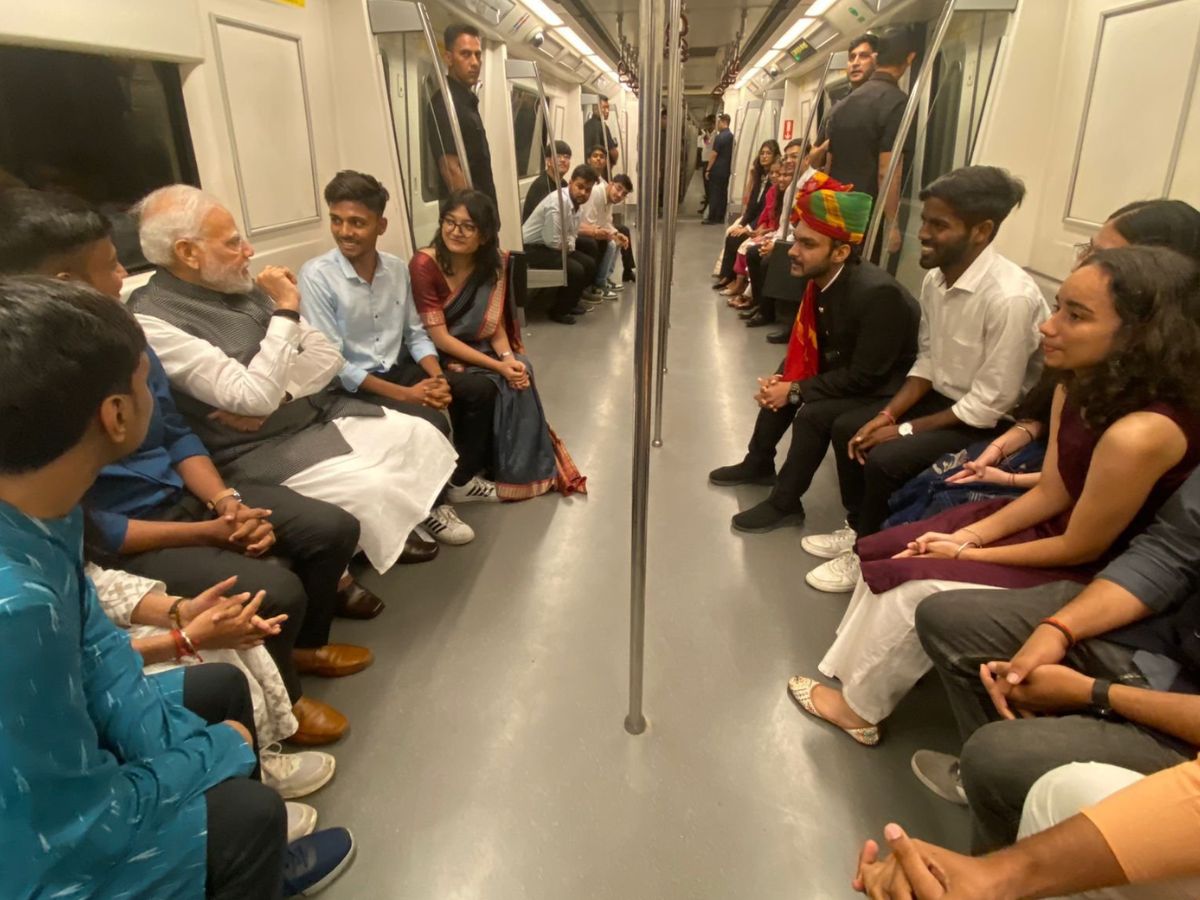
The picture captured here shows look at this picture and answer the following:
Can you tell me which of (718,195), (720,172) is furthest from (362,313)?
Answer: (718,195)

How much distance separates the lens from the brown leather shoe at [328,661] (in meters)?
1.89

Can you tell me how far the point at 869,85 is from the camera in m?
4.23

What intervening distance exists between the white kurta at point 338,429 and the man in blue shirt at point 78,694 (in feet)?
2.84

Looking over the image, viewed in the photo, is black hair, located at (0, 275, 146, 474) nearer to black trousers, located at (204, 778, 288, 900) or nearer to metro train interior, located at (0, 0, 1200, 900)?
metro train interior, located at (0, 0, 1200, 900)

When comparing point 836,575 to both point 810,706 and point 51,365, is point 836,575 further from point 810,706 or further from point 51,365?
point 51,365

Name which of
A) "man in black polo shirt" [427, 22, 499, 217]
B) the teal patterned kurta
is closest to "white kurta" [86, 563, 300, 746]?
the teal patterned kurta

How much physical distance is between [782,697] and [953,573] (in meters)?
0.58

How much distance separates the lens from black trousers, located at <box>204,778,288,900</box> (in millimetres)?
978

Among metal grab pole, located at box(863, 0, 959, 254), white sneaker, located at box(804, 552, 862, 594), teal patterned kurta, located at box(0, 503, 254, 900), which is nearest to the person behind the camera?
teal patterned kurta, located at box(0, 503, 254, 900)

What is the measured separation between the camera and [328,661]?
1.90 metres

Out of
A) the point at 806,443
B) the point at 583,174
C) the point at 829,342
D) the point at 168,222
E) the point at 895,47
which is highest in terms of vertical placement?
the point at 895,47

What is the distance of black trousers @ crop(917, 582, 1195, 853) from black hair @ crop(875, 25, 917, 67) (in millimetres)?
3970

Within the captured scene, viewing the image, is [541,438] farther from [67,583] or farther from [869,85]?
[869,85]

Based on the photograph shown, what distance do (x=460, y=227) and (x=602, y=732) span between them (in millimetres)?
1920
